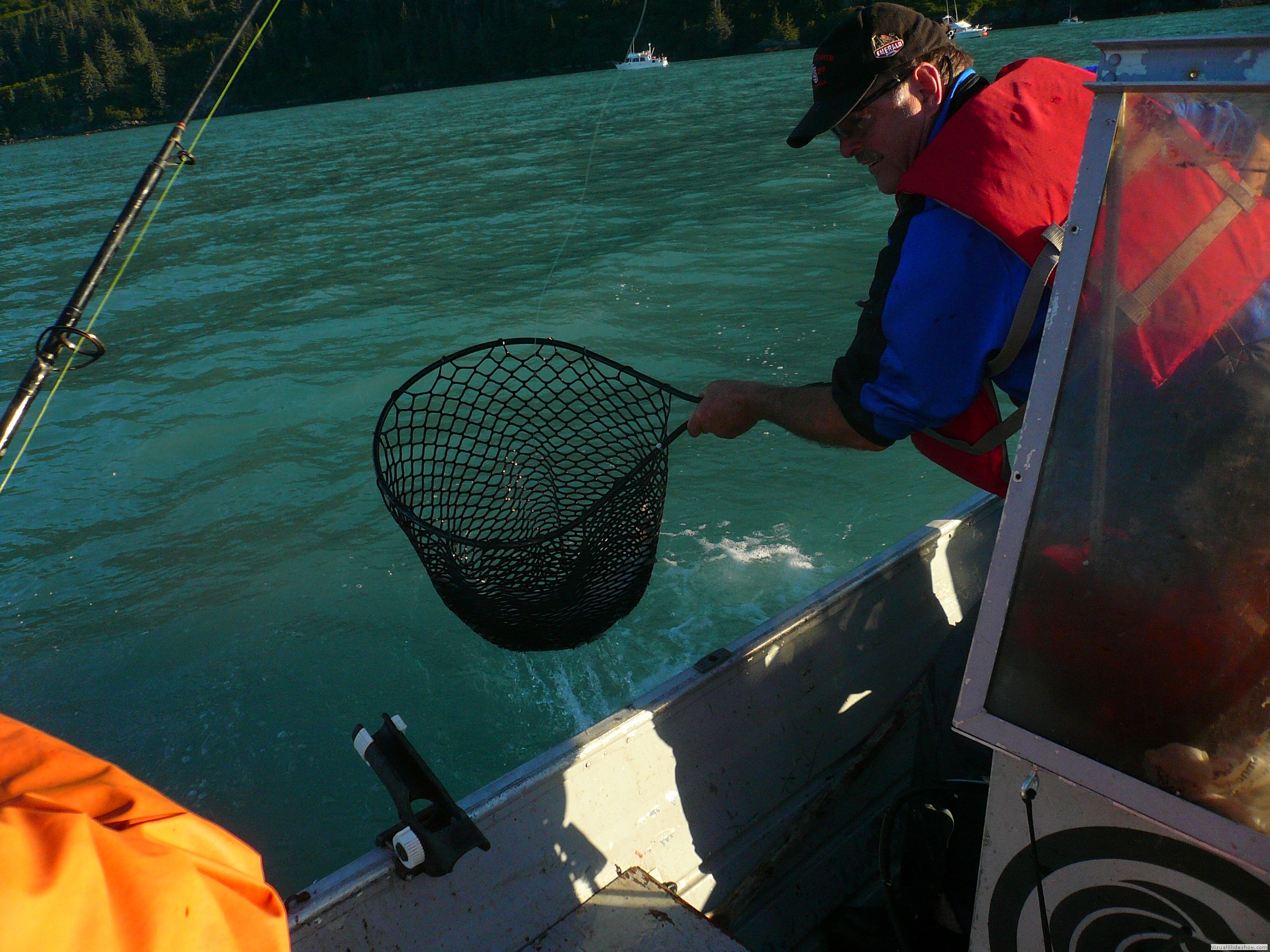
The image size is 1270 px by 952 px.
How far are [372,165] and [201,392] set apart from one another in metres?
14.7

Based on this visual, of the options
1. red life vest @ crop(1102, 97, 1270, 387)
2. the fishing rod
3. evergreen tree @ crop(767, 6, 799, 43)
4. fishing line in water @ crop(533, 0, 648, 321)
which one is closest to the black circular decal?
red life vest @ crop(1102, 97, 1270, 387)

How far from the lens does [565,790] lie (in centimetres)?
214

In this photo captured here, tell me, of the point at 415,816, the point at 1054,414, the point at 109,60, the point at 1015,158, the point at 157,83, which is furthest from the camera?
the point at 109,60

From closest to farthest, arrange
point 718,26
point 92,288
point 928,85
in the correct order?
point 928,85 < point 92,288 < point 718,26

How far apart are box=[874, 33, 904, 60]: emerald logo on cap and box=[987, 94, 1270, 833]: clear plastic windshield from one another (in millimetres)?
732

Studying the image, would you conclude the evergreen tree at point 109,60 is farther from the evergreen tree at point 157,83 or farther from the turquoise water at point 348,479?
the turquoise water at point 348,479

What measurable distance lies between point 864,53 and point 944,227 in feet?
1.51

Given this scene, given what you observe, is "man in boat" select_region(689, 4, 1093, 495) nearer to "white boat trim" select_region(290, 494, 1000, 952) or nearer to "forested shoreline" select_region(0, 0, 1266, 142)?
"white boat trim" select_region(290, 494, 1000, 952)

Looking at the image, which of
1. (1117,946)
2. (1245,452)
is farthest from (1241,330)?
(1117,946)

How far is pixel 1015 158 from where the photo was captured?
1.72 metres

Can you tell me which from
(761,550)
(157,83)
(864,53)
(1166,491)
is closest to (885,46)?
(864,53)

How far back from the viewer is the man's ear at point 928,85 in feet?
6.43

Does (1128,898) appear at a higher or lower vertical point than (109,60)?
lower

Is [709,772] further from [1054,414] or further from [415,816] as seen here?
[1054,414]
